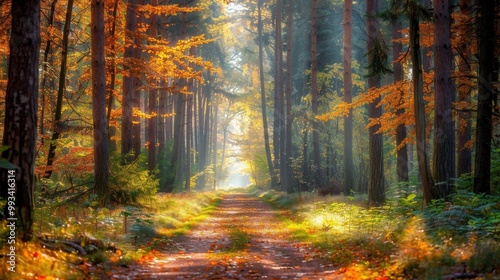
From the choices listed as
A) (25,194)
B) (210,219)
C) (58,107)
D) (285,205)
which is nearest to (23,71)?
(25,194)

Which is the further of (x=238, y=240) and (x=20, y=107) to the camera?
(x=238, y=240)

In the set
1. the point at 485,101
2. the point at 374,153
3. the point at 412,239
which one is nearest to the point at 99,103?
the point at 374,153

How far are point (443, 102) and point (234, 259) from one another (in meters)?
7.16

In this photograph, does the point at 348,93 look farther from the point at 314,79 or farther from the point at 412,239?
the point at 412,239

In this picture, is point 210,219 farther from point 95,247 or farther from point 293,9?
point 293,9

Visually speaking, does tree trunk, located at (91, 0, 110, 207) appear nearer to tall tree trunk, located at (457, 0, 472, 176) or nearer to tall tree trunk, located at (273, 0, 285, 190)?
tall tree trunk, located at (457, 0, 472, 176)

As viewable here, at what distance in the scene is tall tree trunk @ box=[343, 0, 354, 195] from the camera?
2152 centimetres

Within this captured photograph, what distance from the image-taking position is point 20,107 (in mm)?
7867

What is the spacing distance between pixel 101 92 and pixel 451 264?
38.7ft

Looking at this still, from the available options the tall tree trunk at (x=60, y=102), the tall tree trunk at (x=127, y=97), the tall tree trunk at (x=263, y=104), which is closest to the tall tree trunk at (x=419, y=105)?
the tall tree trunk at (x=127, y=97)

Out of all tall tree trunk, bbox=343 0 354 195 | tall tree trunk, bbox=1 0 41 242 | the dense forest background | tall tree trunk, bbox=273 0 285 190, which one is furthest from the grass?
tall tree trunk, bbox=273 0 285 190

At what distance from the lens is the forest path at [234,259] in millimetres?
8227

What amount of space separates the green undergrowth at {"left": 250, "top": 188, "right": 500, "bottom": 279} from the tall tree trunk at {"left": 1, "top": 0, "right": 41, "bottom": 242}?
17.4ft

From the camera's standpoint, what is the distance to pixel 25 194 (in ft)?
26.3
